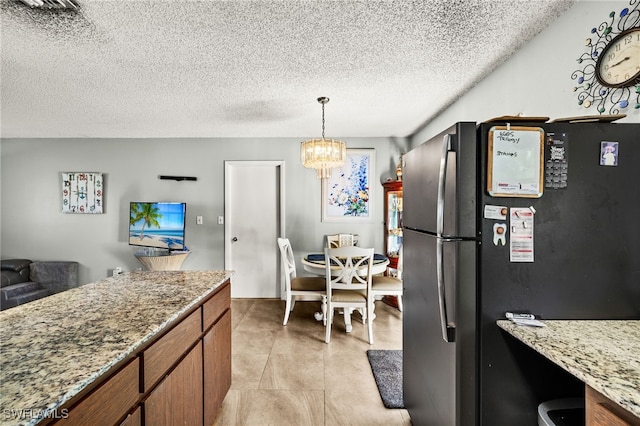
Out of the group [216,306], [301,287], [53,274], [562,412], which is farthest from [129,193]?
[562,412]

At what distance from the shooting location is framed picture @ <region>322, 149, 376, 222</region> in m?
4.45

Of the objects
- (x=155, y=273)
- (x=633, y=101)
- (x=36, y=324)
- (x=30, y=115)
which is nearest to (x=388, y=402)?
(x=155, y=273)

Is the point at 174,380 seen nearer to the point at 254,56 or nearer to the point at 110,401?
the point at 110,401

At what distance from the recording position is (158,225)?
14.0 ft

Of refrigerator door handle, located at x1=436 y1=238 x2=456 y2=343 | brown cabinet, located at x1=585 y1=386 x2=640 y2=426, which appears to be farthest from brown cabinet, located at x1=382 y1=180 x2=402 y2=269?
brown cabinet, located at x1=585 y1=386 x2=640 y2=426

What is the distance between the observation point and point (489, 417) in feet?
3.97

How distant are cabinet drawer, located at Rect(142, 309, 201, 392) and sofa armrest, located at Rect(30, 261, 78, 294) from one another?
404 centimetres

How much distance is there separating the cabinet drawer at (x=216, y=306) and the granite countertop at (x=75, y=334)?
0.10 meters

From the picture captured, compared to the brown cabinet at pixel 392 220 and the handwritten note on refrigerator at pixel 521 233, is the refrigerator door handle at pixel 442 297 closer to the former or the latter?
the handwritten note on refrigerator at pixel 521 233

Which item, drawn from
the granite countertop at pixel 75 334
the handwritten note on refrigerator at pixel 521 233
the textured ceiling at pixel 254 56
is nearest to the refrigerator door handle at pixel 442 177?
the handwritten note on refrigerator at pixel 521 233

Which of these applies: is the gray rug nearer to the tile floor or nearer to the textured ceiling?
the tile floor

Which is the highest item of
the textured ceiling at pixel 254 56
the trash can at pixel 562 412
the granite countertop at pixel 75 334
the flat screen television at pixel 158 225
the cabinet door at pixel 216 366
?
the textured ceiling at pixel 254 56

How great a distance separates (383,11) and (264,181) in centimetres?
314

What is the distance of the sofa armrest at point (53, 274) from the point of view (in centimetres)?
423
